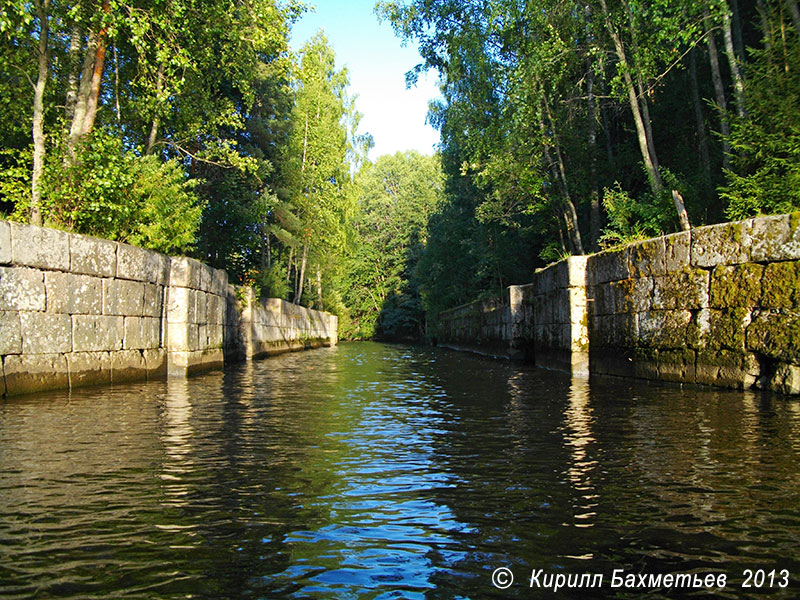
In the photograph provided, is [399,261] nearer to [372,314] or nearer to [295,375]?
[372,314]

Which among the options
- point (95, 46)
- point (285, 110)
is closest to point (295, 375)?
point (95, 46)

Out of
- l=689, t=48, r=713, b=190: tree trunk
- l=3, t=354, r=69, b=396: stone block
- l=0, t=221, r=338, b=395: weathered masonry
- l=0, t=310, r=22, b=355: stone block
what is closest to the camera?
l=0, t=310, r=22, b=355: stone block

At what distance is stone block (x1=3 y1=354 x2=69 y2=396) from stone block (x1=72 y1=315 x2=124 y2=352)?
421mm

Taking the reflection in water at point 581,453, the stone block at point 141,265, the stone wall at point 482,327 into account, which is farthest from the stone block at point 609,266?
the stone block at point 141,265

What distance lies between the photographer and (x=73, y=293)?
29.5 ft

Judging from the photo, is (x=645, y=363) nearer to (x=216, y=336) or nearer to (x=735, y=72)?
(x=735, y=72)

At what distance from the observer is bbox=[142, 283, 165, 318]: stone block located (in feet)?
36.5

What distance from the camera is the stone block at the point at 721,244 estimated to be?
819 cm

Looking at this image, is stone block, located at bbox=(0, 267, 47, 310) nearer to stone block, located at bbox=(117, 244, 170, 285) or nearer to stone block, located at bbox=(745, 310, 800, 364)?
stone block, located at bbox=(117, 244, 170, 285)

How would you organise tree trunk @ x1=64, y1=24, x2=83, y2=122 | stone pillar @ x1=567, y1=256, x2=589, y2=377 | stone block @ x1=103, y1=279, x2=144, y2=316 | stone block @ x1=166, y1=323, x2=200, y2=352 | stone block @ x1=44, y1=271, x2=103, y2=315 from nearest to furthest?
1. stone block @ x1=44, y1=271, x2=103, y2=315
2. stone block @ x1=103, y1=279, x2=144, y2=316
3. stone block @ x1=166, y1=323, x2=200, y2=352
4. stone pillar @ x1=567, y1=256, x2=589, y2=377
5. tree trunk @ x1=64, y1=24, x2=83, y2=122

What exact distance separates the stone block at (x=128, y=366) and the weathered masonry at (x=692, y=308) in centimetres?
756

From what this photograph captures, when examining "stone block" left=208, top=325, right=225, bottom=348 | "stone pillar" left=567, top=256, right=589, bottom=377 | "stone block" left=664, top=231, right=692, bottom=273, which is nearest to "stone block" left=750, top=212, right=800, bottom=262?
"stone block" left=664, top=231, right=692, bottom=273

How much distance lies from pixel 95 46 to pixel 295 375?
7.35 meters

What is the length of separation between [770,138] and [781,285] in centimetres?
346
